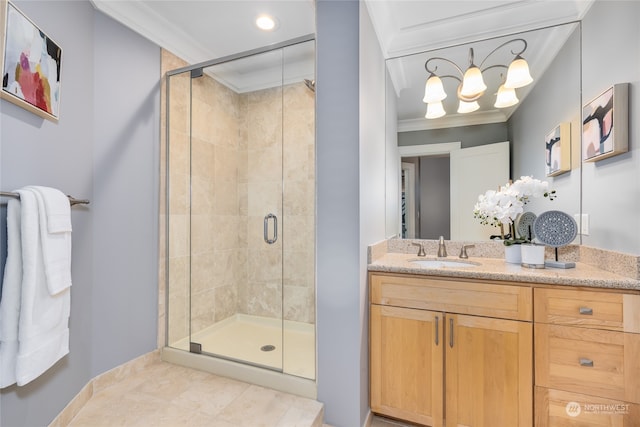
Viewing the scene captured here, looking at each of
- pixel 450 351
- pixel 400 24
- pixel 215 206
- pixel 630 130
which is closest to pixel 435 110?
pixel 400 24

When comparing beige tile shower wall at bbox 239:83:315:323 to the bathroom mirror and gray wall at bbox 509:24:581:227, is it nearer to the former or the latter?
the bathroom mirror

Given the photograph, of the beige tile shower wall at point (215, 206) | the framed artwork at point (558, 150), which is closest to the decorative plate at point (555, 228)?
the framed artwork at point (558, 150)

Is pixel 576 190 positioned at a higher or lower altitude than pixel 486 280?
higher

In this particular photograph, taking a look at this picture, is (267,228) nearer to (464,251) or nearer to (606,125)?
(464,251)

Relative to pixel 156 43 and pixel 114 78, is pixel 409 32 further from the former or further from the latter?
pixel 114 78

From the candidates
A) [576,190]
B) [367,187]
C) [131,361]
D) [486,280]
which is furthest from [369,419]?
[576,190]

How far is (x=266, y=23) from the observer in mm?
2164

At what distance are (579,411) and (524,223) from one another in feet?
3.50

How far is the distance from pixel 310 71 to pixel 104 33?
4.41ft

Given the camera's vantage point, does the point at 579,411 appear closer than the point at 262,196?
Yes

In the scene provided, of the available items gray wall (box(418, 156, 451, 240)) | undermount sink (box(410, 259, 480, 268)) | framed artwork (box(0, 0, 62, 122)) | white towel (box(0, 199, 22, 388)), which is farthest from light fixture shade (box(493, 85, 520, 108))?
white towel (box(0, 199, 22, 388))

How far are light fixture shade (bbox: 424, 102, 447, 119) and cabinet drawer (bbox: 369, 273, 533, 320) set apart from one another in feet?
4.20

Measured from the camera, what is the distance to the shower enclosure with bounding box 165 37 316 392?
7.56ft

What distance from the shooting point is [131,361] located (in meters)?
1.97
